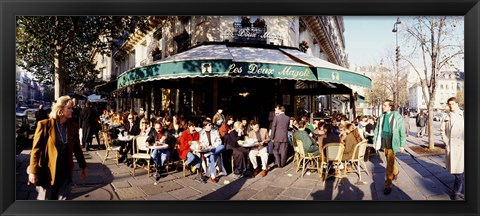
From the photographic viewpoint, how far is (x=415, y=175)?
505 centimetres

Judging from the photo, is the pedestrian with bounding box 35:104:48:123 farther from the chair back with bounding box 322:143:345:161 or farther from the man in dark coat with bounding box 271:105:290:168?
the chair back with bounding box 322:143:345:161

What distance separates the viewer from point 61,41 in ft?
22.6

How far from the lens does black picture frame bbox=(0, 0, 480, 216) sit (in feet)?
11.6

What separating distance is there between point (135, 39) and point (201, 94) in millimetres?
7476

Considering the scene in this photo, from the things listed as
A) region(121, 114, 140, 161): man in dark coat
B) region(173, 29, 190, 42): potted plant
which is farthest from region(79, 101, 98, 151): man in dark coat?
region(173, 29, 190, 42): potted plant

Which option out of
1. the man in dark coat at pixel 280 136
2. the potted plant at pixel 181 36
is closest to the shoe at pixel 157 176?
the man in dark coat at pixel 280 136

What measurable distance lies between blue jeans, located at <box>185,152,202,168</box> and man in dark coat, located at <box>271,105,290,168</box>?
6.41 feet

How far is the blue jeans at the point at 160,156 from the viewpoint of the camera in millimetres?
5030

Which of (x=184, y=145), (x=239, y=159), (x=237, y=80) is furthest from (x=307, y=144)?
(x=237, y=80)

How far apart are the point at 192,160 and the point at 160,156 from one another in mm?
744

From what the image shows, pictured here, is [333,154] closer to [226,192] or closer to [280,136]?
[280,136]

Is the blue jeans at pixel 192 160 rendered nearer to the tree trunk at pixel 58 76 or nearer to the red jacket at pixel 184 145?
the red jacket at pixel 184 145

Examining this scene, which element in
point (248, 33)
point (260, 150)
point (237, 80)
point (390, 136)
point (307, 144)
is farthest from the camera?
point (237, 80)
